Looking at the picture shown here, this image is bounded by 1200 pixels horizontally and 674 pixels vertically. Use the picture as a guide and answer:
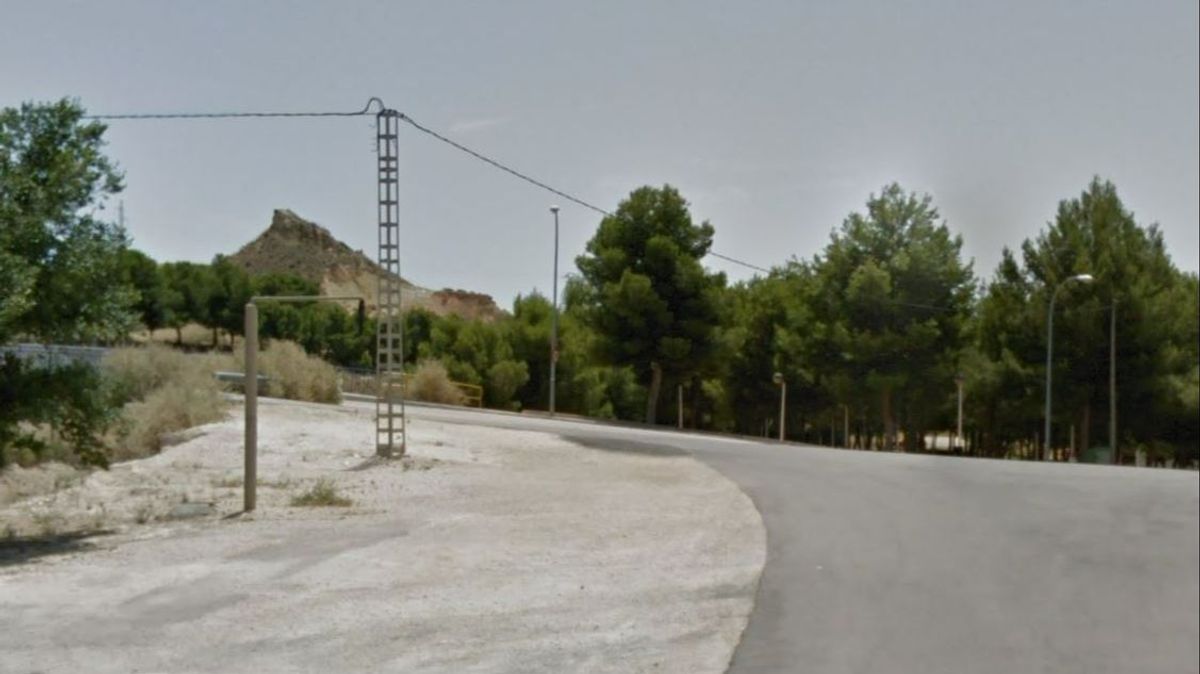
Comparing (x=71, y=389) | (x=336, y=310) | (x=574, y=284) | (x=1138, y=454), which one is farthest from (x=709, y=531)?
(x=336, y=310)

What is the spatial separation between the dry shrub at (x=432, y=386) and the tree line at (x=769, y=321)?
270 centimetres

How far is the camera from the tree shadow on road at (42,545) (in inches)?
515

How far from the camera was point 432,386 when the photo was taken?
48750 millimetres

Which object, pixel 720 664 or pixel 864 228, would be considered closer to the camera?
pixel 720 664

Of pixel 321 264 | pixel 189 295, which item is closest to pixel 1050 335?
pixel 321 264

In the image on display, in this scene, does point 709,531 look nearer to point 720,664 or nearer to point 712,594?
point 712,594

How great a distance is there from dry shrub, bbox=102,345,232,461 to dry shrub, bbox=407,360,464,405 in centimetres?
1494

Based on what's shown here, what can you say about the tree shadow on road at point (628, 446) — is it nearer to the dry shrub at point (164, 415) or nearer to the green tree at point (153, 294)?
the dry shrub at point (164, 415)

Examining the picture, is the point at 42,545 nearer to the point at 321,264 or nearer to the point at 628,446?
the point at 628,446

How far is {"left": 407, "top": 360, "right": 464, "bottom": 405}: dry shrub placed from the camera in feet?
158

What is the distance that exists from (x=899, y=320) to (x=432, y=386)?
1800cm

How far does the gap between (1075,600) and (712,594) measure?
320 centimetres

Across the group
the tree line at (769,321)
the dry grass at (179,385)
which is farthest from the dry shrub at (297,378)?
the tree line at (769,321)

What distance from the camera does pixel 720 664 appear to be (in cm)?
814
